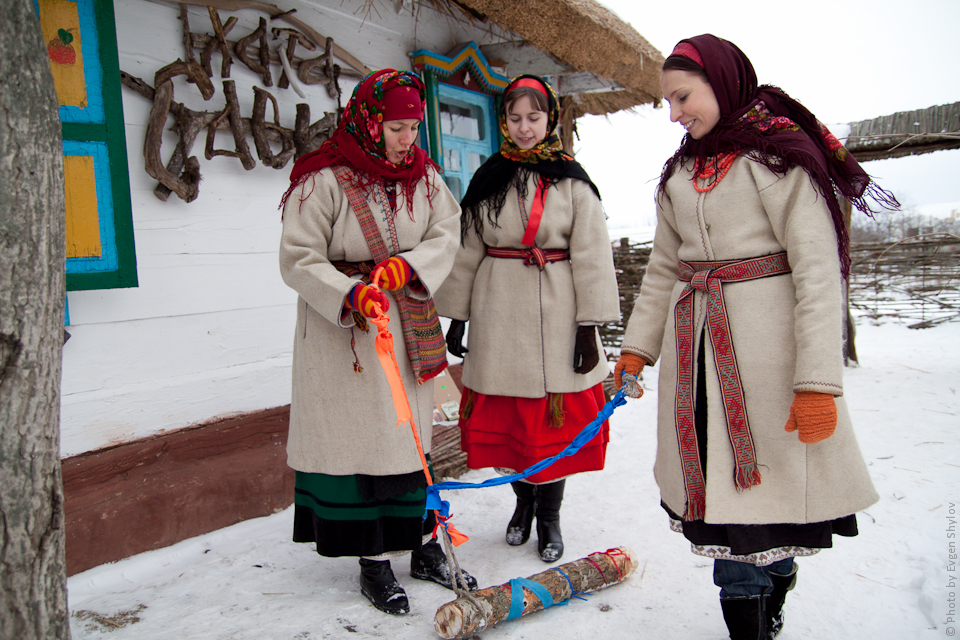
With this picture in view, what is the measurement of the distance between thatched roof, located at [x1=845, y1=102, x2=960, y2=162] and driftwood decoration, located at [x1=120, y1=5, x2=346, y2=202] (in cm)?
427

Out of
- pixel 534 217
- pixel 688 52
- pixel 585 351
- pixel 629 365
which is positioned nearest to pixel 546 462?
pixel 629 365

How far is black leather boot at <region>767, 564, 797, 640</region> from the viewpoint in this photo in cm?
189

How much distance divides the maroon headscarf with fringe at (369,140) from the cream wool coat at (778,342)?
1.02m

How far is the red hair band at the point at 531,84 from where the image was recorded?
2436mm

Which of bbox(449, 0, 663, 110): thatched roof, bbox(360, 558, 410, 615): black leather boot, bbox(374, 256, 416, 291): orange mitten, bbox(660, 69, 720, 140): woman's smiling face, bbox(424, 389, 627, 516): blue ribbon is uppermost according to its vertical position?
bbox(449, 0, 663, 110): thatched roof

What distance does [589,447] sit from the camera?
260cm

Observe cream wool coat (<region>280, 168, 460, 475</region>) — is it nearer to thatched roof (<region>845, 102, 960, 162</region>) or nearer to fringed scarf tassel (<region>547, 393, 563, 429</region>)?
fringed scarf tassel (<region>547, 393, 563, 429</region>)

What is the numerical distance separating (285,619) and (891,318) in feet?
30.6

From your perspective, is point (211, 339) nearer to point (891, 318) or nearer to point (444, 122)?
point (444, 122)

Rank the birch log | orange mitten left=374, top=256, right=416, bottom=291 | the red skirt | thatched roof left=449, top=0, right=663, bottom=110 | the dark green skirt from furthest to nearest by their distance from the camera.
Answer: thatched roof left=449, top=0, right=663, bottom=110 < the red skirt < the dark green skirt < orange mitten left=374, top=256, right=416, bottom=291 < the birch log

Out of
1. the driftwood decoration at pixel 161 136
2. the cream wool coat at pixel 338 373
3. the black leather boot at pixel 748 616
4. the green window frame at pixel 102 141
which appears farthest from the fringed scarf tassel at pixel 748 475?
the driftwood decoration at pixel 161 136

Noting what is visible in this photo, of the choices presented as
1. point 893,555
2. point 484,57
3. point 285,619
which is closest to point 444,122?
point 484,57

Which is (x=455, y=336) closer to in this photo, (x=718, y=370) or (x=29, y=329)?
(x=718, y=370)

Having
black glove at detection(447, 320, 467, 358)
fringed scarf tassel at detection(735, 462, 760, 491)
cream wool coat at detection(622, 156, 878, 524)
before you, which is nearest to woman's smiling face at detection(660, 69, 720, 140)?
cream wool coat at detection(622, 156, 878, 524)
